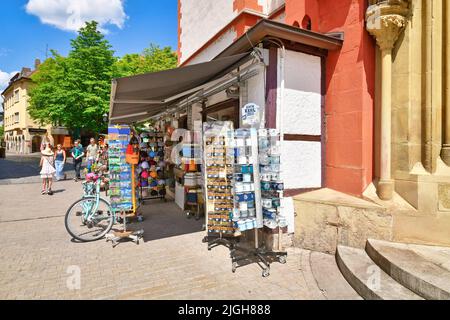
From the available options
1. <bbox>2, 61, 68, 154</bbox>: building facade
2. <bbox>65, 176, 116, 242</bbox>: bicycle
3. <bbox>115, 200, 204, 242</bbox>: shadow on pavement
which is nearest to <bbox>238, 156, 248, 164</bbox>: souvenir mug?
<bbox>115, 200, 204, 242</bbox>: shadow on pavement

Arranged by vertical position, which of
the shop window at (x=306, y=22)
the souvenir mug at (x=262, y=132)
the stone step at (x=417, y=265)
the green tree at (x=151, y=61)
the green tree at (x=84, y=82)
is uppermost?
the green tree at (x=151, y=61)

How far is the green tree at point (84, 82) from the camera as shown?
19.4 m

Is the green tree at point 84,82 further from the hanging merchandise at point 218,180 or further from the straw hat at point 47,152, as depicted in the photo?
the hanging merchandise at point 218,180

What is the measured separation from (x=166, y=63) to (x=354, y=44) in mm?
22374

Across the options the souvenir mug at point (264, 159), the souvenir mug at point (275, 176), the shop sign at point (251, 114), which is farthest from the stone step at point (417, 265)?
the shop sign at point (251, 114)

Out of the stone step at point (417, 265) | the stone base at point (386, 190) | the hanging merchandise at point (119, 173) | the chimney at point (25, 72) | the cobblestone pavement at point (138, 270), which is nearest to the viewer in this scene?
the stone step at point (417, 265)

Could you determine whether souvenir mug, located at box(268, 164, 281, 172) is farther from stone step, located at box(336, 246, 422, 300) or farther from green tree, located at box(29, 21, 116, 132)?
green tree, located at box(29, 21, 116, 132)

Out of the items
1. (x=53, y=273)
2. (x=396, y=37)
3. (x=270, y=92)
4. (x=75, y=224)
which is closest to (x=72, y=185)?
(x=75, y=224)

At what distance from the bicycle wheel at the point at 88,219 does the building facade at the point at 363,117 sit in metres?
3.43

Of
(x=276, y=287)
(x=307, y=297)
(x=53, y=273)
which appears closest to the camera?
(x=307, y=297)

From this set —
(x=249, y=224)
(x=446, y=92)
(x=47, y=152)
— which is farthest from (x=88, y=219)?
(x=446, y=92)

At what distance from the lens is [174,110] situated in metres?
8.79

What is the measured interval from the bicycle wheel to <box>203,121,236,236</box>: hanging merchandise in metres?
2.01

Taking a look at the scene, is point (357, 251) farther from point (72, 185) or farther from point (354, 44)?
point (72, 185)
